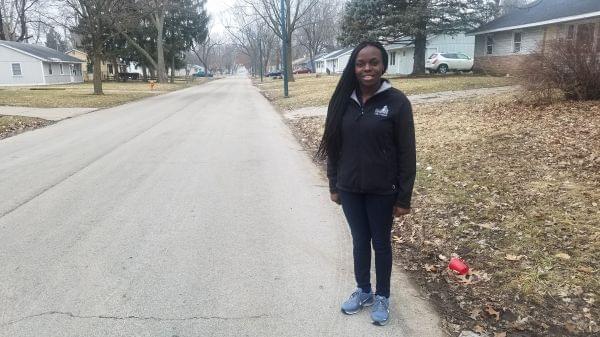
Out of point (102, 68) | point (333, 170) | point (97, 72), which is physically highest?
point (102, 68)

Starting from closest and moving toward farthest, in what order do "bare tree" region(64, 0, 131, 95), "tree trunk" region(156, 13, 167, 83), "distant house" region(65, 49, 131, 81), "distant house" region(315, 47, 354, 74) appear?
"bare tree" region(64, 0, 131, 95) < "tree trunk" region(156, 13, 167, 83) < "distant house" region(315, 47, 354, 74) < "distant house" region(65, 49, 131, 81)

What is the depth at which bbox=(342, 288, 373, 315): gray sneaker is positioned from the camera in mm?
3584

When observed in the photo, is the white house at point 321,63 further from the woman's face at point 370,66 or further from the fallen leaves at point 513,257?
the woman's face at point 370,66

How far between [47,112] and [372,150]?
62.0ft

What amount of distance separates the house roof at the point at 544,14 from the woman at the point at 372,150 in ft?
75.2

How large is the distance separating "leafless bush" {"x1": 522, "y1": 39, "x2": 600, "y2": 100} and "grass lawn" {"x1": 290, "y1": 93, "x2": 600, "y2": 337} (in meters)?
1.09

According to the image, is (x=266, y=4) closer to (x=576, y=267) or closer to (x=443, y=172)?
(x=443, y=172)

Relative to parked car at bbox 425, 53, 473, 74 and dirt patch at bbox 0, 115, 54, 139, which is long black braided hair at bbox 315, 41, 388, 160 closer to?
dirt patch at bbox 0, 115, 54, 139

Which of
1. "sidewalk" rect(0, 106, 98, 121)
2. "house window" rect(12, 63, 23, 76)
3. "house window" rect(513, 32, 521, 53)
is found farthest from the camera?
"house window" rect(12, 63, 23, 76)

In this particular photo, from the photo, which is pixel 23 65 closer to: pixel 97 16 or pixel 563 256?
pixel 97 16

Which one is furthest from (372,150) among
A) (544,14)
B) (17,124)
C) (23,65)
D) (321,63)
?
(321,63)

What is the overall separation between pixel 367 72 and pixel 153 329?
2.23 m

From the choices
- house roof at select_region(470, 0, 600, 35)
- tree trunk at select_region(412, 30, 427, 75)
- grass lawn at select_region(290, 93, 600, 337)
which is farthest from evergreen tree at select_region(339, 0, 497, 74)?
grass lawn at select_region(290, 93, 600, 337)

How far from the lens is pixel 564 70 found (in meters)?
10.0
